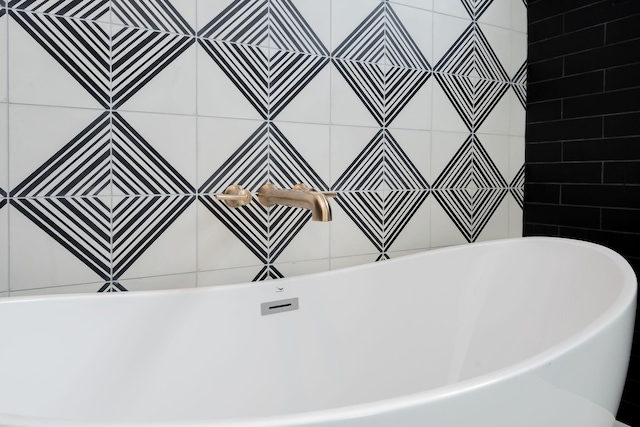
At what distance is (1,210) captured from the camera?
1041 millimetres

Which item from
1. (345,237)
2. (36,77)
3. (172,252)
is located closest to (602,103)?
(345,237)

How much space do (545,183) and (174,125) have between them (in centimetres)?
148

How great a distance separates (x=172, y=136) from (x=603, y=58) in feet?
5.02

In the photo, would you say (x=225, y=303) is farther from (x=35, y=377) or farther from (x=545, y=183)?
(x=545, y=183)

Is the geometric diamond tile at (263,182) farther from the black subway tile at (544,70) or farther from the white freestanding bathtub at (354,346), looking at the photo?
the black subway tile at (544,70)

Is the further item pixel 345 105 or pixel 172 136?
pixel 345 105

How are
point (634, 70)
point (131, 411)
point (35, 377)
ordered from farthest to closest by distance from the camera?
1. point (634, 70)
2. point (131, 411)
3. point (35, 377)

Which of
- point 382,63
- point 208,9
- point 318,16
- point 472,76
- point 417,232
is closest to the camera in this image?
point 208,9

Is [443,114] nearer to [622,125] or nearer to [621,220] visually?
[622,125]

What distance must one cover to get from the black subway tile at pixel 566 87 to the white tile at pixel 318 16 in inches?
39.0

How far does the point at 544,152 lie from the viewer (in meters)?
1.89

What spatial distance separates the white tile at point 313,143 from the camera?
4.55ft

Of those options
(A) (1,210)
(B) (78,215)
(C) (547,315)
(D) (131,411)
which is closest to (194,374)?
(D) (131,411)

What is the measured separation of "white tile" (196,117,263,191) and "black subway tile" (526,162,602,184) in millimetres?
1255
